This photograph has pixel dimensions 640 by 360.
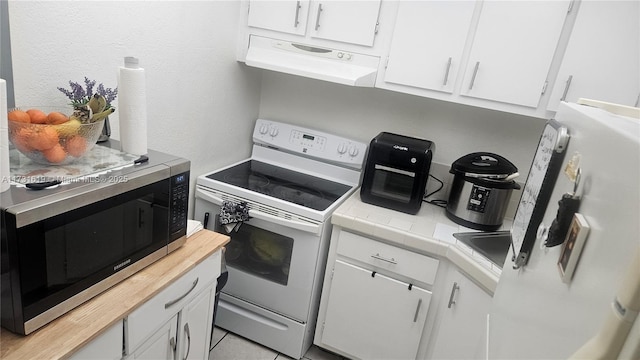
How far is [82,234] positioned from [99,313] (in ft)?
0.71

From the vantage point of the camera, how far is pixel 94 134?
3.87 ft

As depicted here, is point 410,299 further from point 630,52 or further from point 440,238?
point 630,52

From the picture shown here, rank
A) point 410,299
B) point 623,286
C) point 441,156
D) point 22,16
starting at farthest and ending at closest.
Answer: point 441,156, point 410,299, point 22,16, point 623,286

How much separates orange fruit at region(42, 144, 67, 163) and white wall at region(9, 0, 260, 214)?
0.27 metres

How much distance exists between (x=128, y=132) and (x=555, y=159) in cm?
118

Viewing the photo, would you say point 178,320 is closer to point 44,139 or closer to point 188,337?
point 188,337

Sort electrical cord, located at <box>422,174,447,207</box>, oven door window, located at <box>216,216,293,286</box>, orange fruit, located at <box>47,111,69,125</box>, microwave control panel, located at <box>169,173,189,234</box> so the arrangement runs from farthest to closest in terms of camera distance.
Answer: electrical cord, located at <box>422,174,447,207</box>
oven door window, located at <box>216,216,293,286</box>
microwave control panel, located at <box>169,173,189,234</box>
orange fruit, located at <box>47,111,69,125</box>

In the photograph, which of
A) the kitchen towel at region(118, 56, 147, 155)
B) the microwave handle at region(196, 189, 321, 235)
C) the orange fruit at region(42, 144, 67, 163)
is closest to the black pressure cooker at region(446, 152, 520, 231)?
the microwave handle at region(196, 189, 321, 235)

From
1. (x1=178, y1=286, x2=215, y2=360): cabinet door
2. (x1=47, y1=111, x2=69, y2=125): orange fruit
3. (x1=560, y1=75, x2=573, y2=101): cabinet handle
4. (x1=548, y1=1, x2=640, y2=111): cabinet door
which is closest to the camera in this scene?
(x1=47, y1=111, x2=69, y2=125): orange fruit

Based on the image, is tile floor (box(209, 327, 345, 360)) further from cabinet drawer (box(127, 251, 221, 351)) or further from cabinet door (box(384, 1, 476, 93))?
cabinet door (box(384, 1, 476, 93))

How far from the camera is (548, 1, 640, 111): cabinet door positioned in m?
1.59

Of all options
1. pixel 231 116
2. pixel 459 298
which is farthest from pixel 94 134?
pixel 459 298

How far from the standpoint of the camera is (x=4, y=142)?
36.0 inches

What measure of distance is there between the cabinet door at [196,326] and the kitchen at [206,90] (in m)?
0.73
